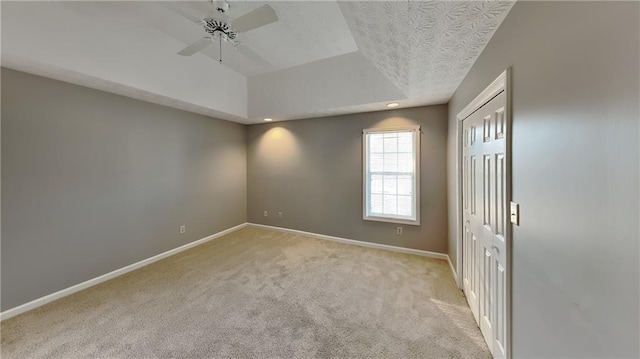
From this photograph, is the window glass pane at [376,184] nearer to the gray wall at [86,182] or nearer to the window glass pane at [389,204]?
the window glass pane at [389,204]

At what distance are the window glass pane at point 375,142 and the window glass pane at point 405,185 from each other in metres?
0.60

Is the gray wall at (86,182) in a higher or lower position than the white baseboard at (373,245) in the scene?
higher

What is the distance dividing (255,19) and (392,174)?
→ 290 centimetres

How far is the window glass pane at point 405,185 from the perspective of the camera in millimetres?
3730

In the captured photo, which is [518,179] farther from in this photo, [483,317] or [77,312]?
[77,312]

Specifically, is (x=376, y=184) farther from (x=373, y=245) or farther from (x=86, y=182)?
(x=86, y=182)

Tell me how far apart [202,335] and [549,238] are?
2457mm

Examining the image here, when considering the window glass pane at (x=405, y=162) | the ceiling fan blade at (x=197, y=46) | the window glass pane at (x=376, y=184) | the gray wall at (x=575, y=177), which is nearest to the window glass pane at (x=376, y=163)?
the window glass pane at (x=376, y=184)

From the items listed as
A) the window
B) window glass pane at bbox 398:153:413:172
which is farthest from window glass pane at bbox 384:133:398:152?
window glass pane at bbox 398:153:413:172

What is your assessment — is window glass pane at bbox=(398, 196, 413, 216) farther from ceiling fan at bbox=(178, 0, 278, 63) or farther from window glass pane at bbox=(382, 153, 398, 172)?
ceiling fan at bbox=(178, 0, 278, 63)

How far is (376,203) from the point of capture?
398 centimetres

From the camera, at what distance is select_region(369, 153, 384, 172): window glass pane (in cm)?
391

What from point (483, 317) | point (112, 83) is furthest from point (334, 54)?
point (483, 317)

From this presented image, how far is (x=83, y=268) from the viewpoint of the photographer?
8.83 ft
